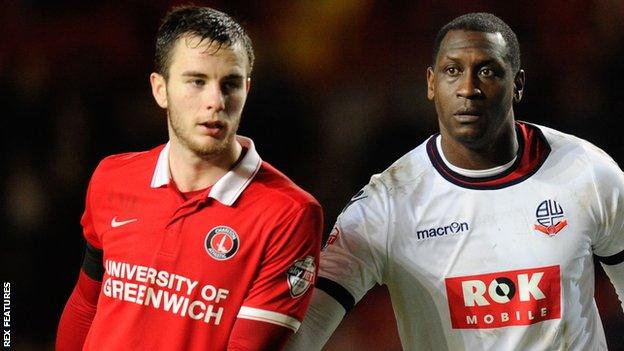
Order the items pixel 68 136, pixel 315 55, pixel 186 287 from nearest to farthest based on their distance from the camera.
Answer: pixel 186 287 → pixel 68 136 → pixel 315 55

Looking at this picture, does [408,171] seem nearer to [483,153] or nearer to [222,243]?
[483,153]

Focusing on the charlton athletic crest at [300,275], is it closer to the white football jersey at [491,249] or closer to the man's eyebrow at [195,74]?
the white football jersey at [491,249]

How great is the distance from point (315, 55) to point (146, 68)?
0.81 m

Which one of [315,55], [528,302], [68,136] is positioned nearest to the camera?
[528,302]

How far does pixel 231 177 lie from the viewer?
8.90 feet

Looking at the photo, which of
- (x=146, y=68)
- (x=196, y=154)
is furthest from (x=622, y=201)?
(x=146, y=68)

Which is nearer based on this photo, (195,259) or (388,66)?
(195,259)

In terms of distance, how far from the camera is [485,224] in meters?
3.02

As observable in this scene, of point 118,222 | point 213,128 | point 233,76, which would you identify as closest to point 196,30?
point 233,76

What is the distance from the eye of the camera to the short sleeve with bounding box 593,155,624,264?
3.02 m

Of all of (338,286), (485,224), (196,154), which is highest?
(196,154)

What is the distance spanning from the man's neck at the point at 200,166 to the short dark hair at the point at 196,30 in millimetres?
218

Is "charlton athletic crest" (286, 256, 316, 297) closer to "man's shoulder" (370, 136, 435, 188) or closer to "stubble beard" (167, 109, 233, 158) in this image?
"stubble beard" (167, 109, 233, 158)

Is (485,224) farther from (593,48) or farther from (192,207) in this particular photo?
(593,48)
